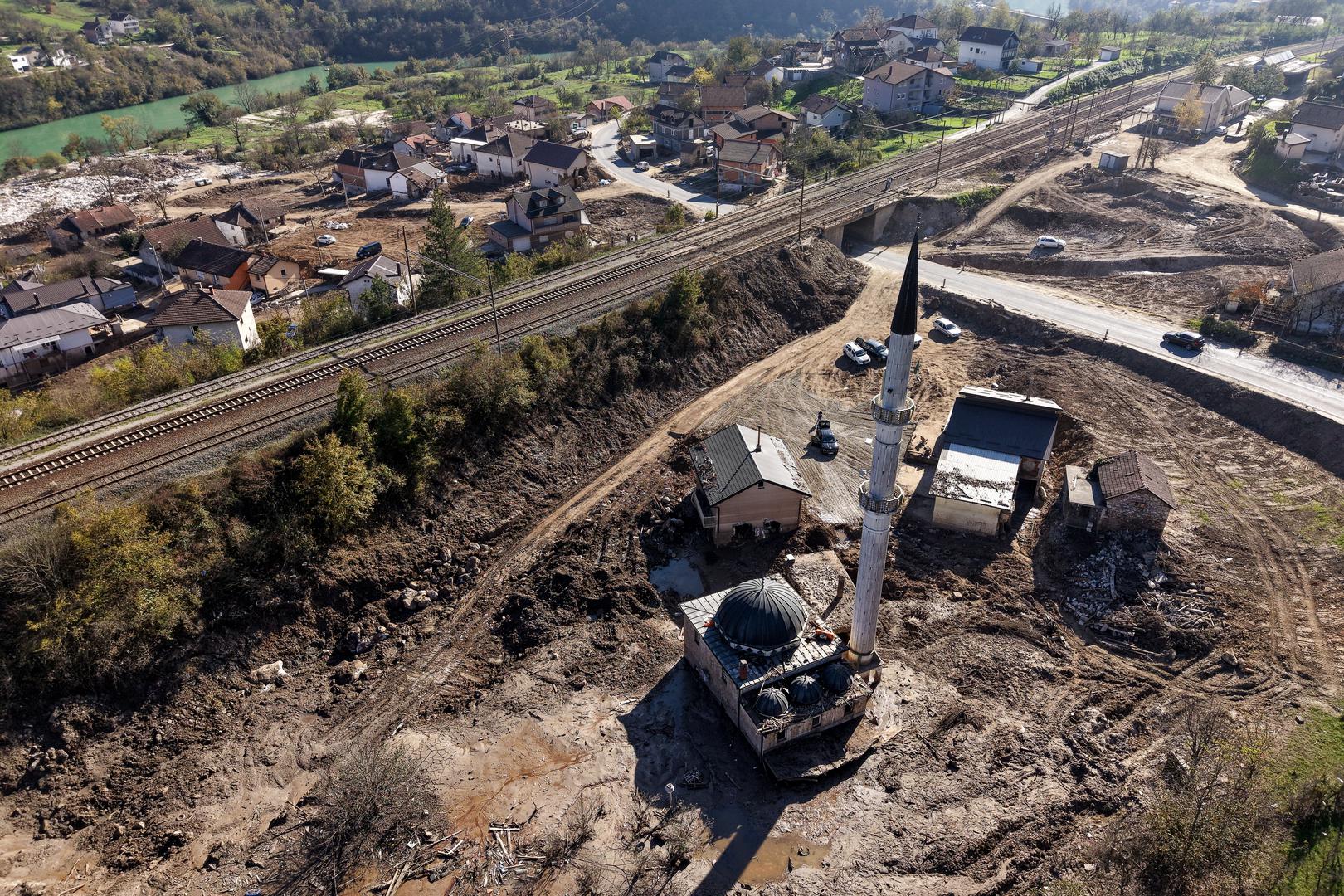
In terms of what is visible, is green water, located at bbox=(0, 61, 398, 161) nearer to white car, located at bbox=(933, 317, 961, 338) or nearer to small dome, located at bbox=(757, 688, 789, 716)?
white car, located at bbox=(933, 317, 961, 338)

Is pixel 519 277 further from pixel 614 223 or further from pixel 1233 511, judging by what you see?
pixel 1233 511

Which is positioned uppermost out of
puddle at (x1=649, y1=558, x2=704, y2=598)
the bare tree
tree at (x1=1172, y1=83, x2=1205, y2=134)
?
tree at (x1=1172, y1=83, x2=1205, y2=134)

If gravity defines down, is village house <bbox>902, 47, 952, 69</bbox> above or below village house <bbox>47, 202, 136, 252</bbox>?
above

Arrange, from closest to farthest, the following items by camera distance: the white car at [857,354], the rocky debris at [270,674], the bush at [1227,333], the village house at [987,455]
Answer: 1. the rocky debris at [270,674]
2. the village house at [987,455]
3. the bush at [1227,333]
4. the white car at [857,354]

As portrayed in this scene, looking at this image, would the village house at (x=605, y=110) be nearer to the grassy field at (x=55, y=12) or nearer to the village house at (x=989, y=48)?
the village house at (x=989, y=48)

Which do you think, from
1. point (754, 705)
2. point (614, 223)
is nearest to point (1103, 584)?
point (754, 705)

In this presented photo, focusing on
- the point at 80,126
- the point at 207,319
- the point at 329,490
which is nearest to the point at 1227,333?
the point at 329,490

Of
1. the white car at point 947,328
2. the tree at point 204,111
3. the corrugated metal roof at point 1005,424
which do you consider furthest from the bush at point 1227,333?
the tree at point 204,111

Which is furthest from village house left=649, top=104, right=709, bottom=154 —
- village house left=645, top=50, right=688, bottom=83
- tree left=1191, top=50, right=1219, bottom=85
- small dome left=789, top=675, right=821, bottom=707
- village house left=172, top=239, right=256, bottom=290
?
small dome left=789, top=675, right=821, bottom=707
